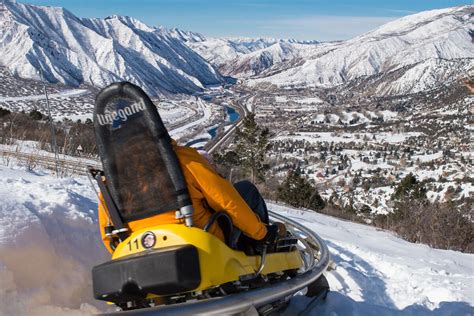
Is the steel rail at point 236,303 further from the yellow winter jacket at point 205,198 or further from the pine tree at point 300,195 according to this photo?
the pine tree at point 300,195

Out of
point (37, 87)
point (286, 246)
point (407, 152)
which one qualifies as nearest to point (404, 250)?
point (286, 246)

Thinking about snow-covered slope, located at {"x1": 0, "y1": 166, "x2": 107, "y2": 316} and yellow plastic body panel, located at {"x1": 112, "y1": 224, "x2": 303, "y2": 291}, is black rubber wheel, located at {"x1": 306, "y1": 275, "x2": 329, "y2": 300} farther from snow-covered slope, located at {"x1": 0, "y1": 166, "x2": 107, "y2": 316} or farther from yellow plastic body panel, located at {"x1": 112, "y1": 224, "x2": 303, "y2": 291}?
snow-covered slope, located at {"x1": 0, "y1": 166, "x2": 107, "y2": 316}

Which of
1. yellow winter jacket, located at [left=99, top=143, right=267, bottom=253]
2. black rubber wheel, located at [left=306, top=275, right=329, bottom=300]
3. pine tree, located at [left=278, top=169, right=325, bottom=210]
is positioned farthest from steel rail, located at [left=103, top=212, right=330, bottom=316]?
pine tree, located at [left=278, top=169, right=325, bottom=210]

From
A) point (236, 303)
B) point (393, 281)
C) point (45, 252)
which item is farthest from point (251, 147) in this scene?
point (236, 303)

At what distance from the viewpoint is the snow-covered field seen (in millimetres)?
4055

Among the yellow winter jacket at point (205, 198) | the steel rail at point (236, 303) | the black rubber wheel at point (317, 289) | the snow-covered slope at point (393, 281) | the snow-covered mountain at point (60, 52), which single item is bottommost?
the snow-covered slope at point (393, 281)

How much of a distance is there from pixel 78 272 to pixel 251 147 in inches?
1260

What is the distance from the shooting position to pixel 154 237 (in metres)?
3.24

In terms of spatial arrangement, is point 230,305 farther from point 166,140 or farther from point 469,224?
point 469,224

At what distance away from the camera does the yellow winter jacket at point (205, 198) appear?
326cm

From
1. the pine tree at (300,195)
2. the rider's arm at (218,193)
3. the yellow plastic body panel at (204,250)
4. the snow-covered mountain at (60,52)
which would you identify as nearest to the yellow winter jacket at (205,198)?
the rider's arm at (218,193)

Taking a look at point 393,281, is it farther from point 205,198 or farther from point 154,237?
point 154,237

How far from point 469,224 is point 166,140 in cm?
1050

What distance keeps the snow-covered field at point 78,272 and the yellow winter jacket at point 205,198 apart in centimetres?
117
